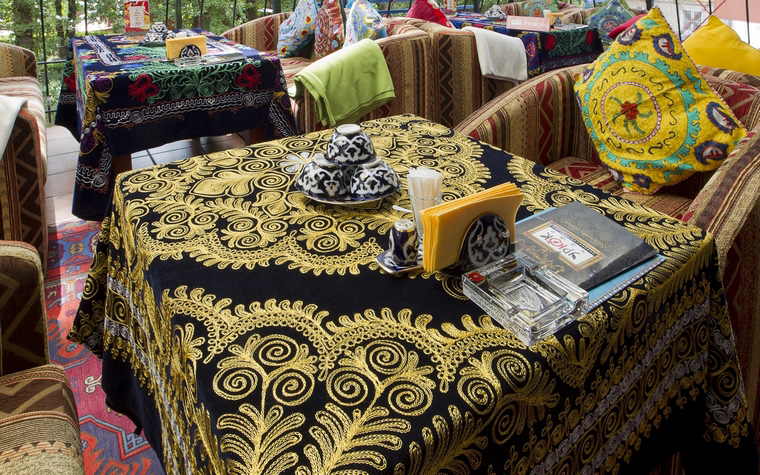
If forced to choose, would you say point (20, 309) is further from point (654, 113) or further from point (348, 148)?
point (654, 113)

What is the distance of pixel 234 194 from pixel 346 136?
25 centimetres

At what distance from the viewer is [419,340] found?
70 centimetres

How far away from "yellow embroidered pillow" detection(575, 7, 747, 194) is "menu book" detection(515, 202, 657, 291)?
735mm

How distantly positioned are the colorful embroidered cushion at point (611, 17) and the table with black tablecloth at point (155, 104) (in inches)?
111

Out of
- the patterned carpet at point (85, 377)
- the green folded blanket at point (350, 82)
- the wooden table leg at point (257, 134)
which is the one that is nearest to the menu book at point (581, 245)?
the patterned carpet at point (85, 377)

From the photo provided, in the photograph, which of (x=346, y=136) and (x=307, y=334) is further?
(x=346, y=136)

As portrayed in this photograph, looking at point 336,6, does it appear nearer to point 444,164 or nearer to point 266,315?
point 444,164

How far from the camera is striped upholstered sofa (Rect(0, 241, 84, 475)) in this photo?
0.81 metres

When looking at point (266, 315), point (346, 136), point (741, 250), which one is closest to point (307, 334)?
point (266, 315)

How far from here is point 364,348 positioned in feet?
2.25

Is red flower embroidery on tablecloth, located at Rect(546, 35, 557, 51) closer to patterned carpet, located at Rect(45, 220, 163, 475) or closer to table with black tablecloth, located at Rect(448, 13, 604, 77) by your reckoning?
table with black tablecloth, located at Rect(448, 13, 604, 77)

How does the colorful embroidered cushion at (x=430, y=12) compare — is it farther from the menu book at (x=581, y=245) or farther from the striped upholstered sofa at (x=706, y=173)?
the menu book at (x=581, y=245)

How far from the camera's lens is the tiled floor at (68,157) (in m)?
2.63

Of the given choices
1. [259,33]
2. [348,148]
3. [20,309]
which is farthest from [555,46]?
[20,309]
